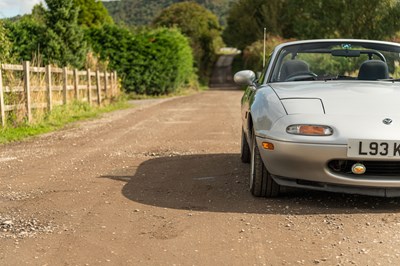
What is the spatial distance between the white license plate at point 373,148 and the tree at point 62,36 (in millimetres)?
18678

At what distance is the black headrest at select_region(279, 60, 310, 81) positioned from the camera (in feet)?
17.2

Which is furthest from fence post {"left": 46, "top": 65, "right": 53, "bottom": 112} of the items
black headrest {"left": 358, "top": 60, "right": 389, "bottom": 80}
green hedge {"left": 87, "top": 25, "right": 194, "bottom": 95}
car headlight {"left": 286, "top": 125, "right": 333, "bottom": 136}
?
green hedge {"left": 87, "top": 25, "right": 194, "bottom": 95}

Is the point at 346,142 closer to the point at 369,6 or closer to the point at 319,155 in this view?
the point at 319,155

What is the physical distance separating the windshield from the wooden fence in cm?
669

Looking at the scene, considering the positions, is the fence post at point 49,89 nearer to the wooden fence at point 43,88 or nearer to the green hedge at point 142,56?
the wooden fence at point 43,88

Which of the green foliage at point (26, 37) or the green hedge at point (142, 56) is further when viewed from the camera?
the green hedge at point (142, 56)

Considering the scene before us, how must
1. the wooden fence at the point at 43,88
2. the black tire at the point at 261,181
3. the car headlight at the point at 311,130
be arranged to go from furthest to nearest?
1. the wooden fence at the point at 43,88
2. the black tire at the point at 261,181
3. the car headlight at the point at 311,130

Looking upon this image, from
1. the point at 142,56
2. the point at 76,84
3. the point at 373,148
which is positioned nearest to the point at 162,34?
the point at 142,56

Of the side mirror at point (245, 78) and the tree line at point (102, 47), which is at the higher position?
the tree line at point (102, 47)

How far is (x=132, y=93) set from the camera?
1068 inches

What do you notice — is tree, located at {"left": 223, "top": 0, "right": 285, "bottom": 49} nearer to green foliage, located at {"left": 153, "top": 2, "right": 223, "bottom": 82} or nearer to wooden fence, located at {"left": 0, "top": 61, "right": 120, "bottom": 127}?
green foliage, located at {"left": 153, "top": 2, "right": 223, "bottom": 82}

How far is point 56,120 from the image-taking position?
1231 cm

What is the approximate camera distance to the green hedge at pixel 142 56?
1043 inches

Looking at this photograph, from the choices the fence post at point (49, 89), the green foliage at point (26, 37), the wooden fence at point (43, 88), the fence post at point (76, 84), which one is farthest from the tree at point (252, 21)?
the fence post at point (49, 89)
